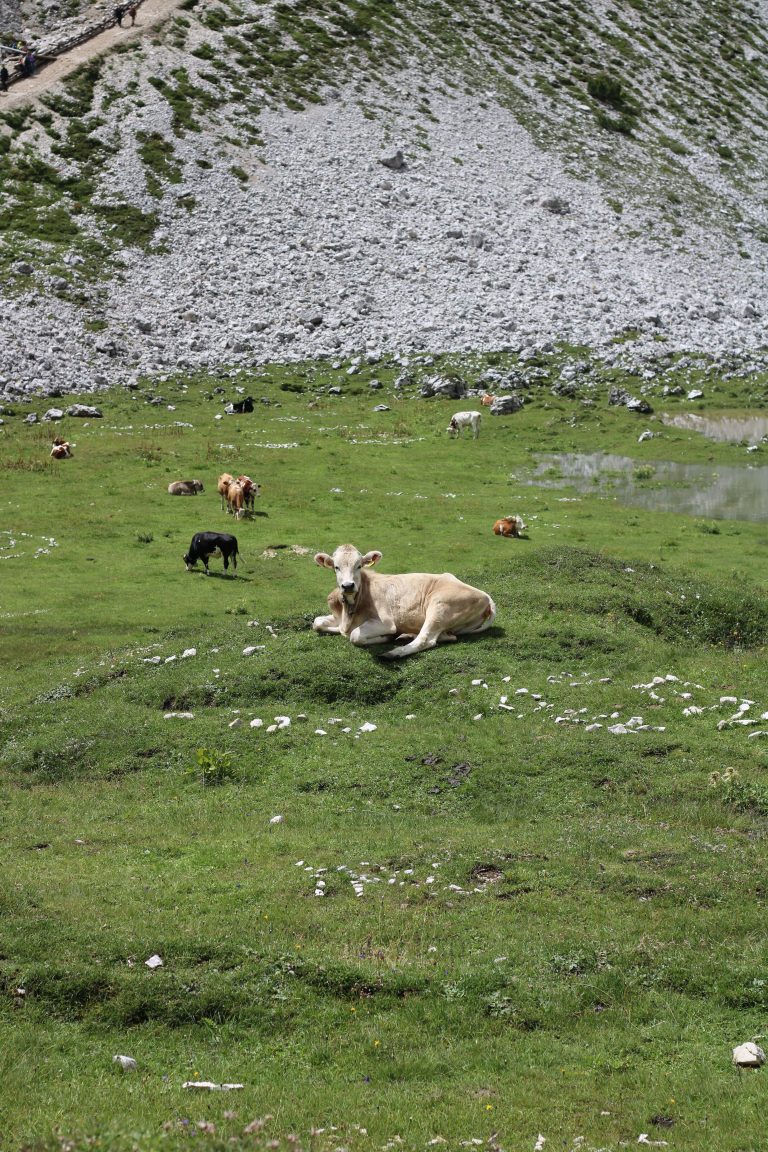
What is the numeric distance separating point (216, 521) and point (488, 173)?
56813 mm

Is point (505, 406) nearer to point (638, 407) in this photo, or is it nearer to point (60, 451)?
point (638, 407)

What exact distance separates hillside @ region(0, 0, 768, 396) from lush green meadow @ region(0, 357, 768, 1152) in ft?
129

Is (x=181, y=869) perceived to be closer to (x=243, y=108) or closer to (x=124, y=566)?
(x=124, y=566)

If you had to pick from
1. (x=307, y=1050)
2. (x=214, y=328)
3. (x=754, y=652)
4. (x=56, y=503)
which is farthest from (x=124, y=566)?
(x=214, y=328)

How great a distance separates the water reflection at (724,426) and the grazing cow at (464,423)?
10342mm

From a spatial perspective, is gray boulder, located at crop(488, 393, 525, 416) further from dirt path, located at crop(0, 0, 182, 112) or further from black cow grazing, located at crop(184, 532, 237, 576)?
dirt path, located at crop(0, 0, 182, 112)

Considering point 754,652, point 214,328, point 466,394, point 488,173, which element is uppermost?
point 754,652

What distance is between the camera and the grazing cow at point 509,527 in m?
35.8

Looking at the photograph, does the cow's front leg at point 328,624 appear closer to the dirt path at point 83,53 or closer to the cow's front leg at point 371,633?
the cow's front leg at point 371,633

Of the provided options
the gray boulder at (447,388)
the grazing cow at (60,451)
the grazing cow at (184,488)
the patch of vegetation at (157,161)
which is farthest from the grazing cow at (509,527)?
the patch of vegetation at (157,161)

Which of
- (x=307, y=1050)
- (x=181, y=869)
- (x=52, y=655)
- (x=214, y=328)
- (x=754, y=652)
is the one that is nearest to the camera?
(x=307, y=1050)

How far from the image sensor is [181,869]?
540 inches

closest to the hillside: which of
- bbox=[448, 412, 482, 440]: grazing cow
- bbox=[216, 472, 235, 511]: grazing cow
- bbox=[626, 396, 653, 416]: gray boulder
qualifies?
bbox=[626, 396, 653, 416]: gray boulder

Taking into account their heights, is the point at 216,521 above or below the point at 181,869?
below
